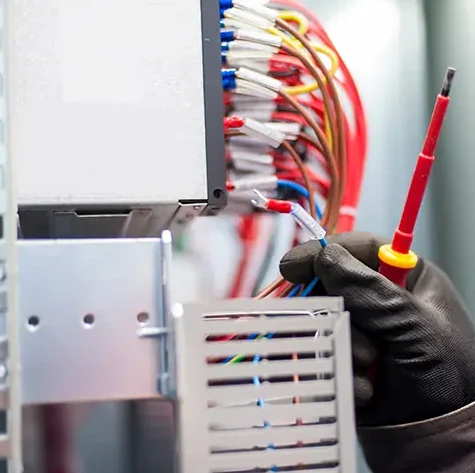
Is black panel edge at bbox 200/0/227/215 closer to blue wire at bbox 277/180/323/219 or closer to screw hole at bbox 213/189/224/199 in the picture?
screw hole at bbox 213/189/224/199

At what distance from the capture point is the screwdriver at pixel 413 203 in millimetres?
579

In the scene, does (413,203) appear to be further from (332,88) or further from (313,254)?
(332,88)

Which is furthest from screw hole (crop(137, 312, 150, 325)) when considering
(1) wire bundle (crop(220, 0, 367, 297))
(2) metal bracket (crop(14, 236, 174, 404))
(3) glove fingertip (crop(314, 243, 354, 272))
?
(1) wire bundle (crop(220, 0, 367, 297))

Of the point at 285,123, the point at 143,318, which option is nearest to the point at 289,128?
the point at 285,123

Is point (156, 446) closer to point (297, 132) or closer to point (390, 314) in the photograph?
point (390, 314)

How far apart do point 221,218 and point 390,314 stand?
0.37 meters

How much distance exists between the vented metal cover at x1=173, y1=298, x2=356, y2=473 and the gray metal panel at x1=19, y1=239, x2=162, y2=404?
0.04 metres

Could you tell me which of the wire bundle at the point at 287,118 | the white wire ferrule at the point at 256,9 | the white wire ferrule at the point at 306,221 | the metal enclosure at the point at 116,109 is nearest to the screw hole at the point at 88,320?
the metal enclosure at the point at 116,109

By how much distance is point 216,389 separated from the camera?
42 centimetres

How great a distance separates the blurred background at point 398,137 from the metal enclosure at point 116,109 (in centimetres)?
34

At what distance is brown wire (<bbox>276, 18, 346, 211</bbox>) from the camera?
81cm

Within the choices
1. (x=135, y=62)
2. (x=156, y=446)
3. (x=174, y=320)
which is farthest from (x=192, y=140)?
(x=156, y=446)

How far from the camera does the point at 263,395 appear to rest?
1.40 feet

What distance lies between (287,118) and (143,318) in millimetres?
494
